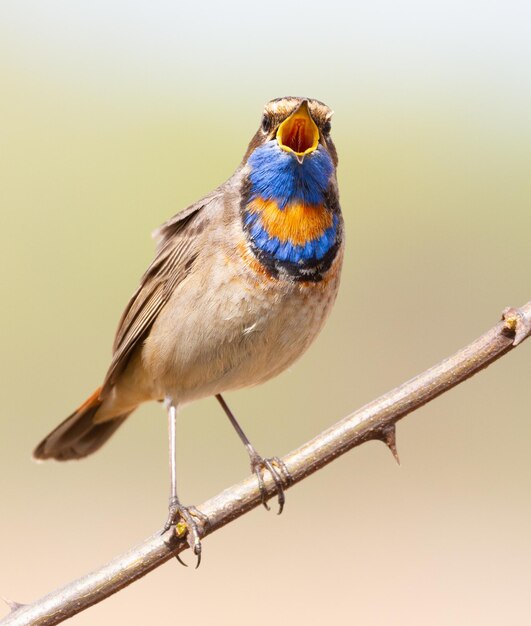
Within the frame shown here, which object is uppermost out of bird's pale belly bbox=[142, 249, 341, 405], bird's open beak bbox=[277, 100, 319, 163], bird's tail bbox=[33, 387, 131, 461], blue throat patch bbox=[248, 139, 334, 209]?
bird's tail bbox=[33, 387, 131, 461]

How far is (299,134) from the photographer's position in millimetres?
5270

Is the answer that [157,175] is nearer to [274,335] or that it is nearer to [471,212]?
[471,212]

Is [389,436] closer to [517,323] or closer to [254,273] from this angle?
[517,323]

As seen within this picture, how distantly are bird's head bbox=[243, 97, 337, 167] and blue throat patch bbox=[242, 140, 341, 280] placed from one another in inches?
1.2

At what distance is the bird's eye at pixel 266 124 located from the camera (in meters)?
5.27

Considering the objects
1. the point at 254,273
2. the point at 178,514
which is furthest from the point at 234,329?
the point at 178,514

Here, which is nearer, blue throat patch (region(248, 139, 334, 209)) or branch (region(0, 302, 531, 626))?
branch (region(0, 302, 531, 626))

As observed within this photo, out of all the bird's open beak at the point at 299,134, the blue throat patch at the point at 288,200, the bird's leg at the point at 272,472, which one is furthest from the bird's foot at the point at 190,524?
the bird's open beak at the point at 299,134

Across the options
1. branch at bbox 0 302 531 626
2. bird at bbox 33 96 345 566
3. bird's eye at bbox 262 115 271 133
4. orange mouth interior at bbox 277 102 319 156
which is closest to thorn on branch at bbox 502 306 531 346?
branch at bbox 0 302 531 626

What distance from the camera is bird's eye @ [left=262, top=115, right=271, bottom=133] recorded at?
5.27m

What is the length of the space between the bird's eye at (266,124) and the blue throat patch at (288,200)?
9 cm

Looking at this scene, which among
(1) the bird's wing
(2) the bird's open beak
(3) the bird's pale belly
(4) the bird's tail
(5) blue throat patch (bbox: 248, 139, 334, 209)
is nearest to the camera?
(2) the bird's open beak

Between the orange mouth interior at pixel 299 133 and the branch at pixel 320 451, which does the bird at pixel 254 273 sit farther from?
the branch at pixel 320 451

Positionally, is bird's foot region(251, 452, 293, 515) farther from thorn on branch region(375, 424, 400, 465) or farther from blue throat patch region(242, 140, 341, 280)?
blue throat patch region(242, 140, 341, 280)
